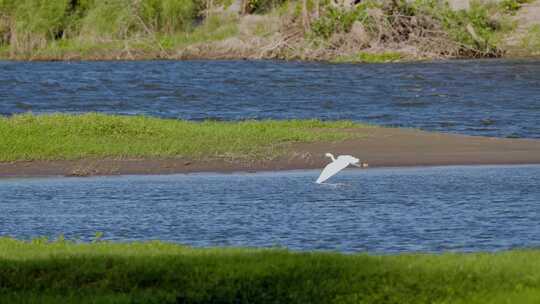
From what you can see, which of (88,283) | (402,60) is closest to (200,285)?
(88,283)

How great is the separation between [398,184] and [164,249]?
8.95 metres

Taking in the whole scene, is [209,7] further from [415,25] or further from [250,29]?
[415,25]

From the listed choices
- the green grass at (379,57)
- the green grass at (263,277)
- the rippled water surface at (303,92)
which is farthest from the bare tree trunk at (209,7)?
the green grass at (263,277)

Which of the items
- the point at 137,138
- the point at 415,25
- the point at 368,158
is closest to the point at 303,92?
the point at 415,25

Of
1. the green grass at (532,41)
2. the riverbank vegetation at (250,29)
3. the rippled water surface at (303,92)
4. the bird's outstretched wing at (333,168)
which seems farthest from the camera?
the green grass at (532,41)

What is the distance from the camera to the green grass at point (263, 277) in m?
9.75

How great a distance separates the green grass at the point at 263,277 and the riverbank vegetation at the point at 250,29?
4527cm

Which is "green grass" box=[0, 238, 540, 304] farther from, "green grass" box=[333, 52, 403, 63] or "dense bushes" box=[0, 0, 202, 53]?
"dense bushes" box=[0, 0, 202, 53]

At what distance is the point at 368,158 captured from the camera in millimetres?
23406

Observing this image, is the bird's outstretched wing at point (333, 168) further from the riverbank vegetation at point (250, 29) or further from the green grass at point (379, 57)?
the green grass at point (379, 57)

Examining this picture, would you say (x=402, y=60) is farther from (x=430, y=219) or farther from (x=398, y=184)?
(x=430, y=219)

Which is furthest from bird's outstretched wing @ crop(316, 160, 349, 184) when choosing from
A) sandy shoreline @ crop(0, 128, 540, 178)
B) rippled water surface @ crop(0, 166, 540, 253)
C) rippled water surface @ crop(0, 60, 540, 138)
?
rippled water surface @ crop(0, 60, 540, 138)

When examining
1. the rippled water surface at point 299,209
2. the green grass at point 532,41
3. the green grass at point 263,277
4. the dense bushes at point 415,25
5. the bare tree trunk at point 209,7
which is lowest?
the green grass at point 532,41

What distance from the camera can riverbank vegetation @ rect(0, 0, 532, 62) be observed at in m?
56.8
